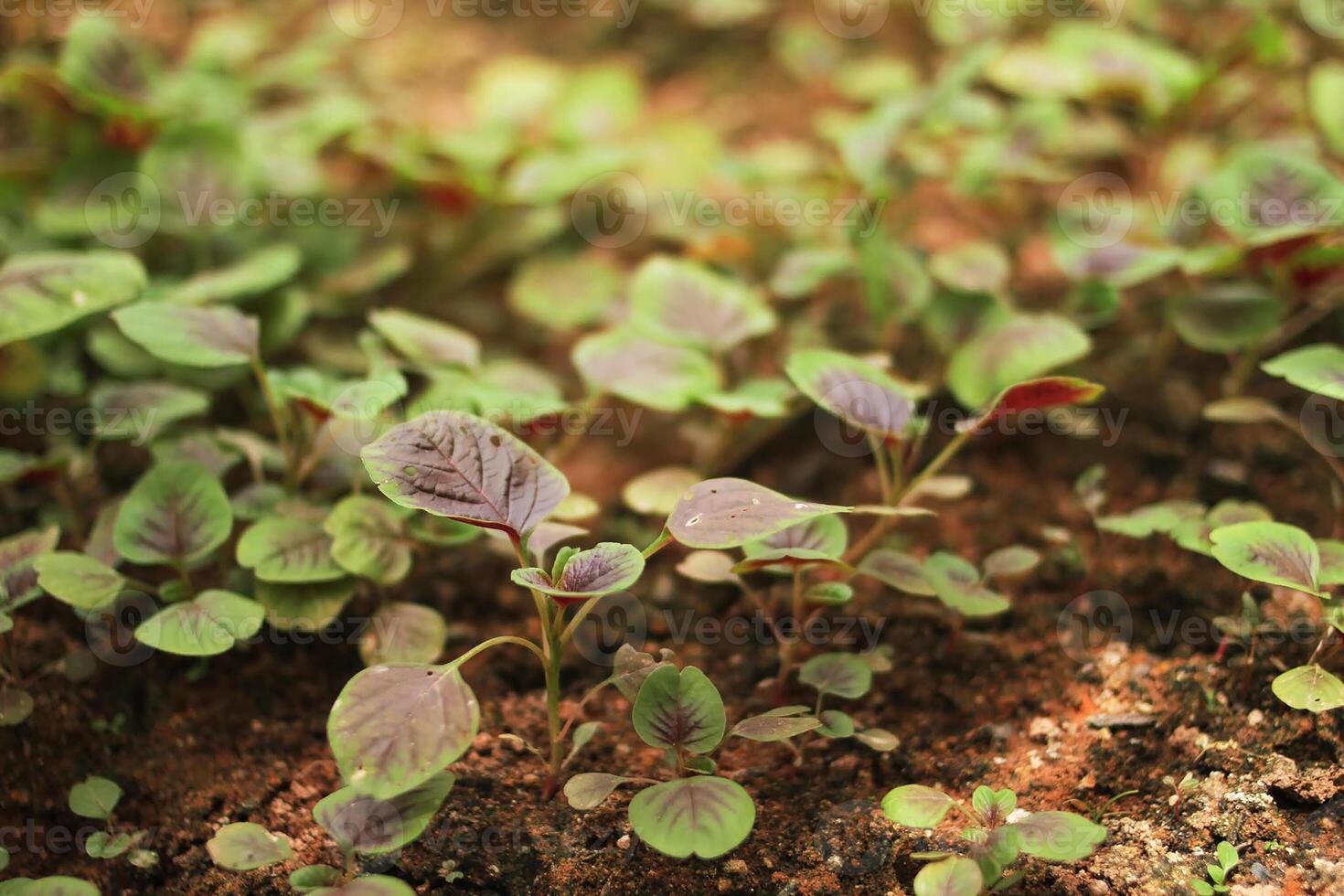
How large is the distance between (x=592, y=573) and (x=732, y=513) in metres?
0.19

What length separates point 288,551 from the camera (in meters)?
1.50

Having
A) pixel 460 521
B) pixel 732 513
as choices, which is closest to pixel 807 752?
pixel 732 513

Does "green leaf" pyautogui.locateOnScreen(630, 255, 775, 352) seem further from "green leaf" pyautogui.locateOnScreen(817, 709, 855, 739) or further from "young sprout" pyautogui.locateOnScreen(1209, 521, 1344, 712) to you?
"young sprout" pyautogui.locateOnScreen(1209, 521, 1344, 712)

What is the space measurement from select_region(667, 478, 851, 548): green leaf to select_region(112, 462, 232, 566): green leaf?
0.73m

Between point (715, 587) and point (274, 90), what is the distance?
2071 mm

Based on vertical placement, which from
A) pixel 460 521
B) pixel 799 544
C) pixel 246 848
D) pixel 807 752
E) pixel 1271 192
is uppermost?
pixel 1271 192

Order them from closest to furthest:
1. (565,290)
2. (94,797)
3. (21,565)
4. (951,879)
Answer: (951,879), (94,797), (21,565), (565,290)

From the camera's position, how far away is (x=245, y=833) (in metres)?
1.24

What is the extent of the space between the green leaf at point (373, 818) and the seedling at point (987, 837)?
0.56 m

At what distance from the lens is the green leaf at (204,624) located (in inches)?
52.6

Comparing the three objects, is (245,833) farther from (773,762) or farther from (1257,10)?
(1257,10)

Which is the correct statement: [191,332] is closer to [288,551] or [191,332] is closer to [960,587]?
[288,551]

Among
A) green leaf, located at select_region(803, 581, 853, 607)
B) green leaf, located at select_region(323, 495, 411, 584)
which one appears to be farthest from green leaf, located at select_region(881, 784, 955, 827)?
green leaf, located at select_region(323, 495, 411, 584)

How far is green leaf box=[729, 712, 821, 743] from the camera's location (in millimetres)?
1271
